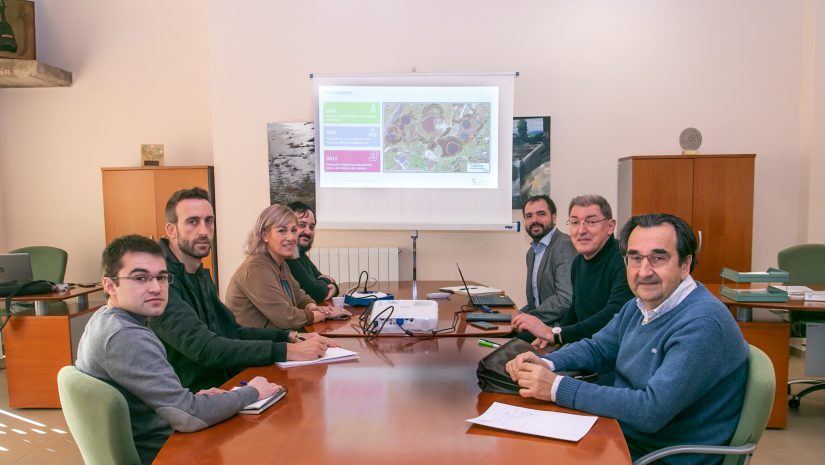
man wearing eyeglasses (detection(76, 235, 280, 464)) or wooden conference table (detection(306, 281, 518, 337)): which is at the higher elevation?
man wearing eyeglasses (detection(76, 235, 280, 464))

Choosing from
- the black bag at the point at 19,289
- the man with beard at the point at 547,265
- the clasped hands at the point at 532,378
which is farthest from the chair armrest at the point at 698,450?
the black bag at the point at 19,289

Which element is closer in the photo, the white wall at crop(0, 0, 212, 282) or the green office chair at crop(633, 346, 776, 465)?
the green office chair at crop(633, 346, 776, 465)

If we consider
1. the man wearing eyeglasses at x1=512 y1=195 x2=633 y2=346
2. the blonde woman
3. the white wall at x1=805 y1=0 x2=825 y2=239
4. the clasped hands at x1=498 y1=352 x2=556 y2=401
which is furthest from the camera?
the white wall at x1=805 y1=0 x2=825 y2=239

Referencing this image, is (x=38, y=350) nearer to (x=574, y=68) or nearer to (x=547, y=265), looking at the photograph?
(x=547, y=265)

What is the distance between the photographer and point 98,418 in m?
1.54

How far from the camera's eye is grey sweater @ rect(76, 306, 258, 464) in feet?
5.31

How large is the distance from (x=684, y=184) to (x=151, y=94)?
5.03 meters

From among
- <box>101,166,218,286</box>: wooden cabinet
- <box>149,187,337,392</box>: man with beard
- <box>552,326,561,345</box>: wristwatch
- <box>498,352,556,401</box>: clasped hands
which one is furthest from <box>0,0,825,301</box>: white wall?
<box>498,352,556,401</box>: clasped hands

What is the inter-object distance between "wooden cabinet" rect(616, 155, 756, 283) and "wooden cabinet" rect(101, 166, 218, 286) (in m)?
3.88

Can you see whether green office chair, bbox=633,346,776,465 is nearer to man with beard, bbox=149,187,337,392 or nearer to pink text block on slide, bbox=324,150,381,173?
man with beard, bbox=149,187,337,392

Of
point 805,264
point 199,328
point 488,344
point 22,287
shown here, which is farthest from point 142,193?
point 805,264

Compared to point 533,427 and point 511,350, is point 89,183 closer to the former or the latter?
point 511,350

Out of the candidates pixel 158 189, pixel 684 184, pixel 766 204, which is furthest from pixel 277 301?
pixel 766 204

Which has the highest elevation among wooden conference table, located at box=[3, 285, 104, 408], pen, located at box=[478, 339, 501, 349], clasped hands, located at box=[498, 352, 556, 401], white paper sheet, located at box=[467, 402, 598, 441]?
clasped hands, located at box=[498, 352, 556, 401]
